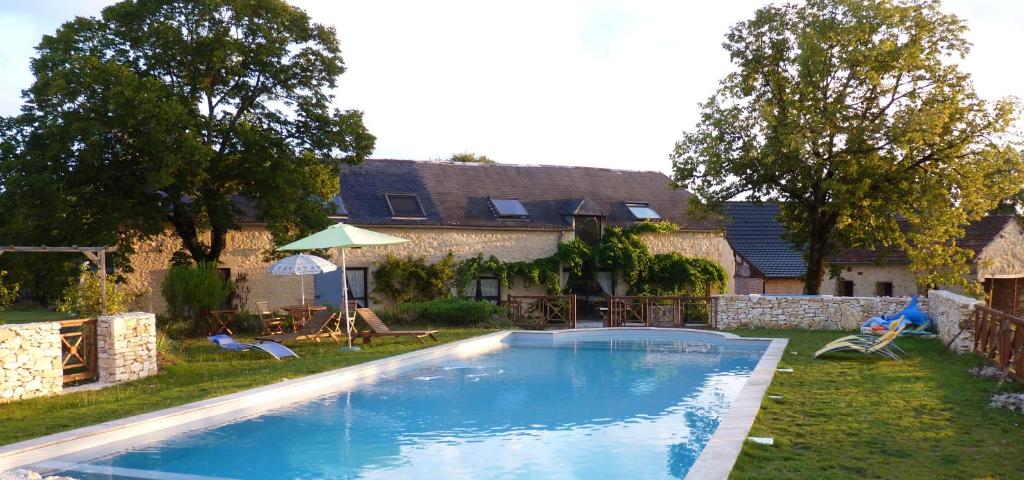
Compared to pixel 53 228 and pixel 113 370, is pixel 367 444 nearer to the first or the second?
pixel 113 370

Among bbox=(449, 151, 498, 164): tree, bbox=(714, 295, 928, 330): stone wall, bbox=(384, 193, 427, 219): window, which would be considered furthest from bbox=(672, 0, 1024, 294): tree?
bbox=(449, 151, 498, 164): tree

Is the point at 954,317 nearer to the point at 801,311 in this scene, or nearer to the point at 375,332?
the point at 801,311

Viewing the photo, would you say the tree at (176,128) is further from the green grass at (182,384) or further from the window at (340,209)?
the green grass at (182,384)

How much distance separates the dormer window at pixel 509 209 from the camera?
25.2 meters

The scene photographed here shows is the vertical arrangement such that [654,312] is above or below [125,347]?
below

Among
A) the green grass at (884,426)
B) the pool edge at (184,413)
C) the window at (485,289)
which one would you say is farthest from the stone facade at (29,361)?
the window at (485,289)

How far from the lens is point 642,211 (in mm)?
26984

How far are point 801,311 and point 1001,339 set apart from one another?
8075 mm

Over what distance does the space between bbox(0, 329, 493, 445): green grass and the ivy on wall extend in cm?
643

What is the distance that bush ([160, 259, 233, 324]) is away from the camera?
17.4 m

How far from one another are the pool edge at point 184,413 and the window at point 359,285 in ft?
31.0

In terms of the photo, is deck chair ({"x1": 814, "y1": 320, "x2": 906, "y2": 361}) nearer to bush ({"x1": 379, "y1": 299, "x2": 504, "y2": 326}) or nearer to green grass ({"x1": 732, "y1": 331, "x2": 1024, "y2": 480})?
green grass ({"x1": 732, "y1": 331, "x2": 1024, "y2": 480})

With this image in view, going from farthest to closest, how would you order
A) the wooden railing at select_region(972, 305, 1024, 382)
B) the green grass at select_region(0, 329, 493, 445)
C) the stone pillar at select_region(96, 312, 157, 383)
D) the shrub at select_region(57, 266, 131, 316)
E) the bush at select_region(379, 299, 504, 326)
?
the bush at select_region(379, 299, 504, 326), the shrub at select_region(57, 266, 131, 316), the stone pillar at select_region(96, 312, 157, 383), the wooden railing at select_region(972, 305, 1024, 382), the green grass at select_region(0, 329, 493, 445)

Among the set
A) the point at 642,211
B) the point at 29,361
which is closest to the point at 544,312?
the point at 642,211
